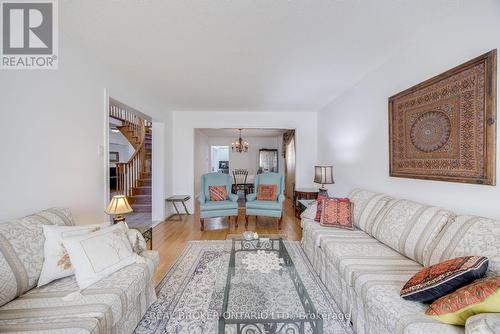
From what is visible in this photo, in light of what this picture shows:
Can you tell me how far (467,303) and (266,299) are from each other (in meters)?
1.17

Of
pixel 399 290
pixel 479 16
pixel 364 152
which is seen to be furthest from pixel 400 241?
pixel 479 16

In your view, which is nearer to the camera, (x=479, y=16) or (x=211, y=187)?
(x=479, y=16)

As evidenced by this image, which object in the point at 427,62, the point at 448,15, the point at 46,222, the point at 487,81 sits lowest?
the point at 46,222

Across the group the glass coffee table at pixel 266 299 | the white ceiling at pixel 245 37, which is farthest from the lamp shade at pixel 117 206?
the white ceiling at pixel 245 37

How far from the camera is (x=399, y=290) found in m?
1.32

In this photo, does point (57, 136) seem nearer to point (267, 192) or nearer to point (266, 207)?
point (266, 207)

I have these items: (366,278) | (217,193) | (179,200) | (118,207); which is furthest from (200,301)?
(179,200)

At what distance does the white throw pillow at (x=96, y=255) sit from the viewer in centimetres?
142

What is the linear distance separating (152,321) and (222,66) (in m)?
2.72

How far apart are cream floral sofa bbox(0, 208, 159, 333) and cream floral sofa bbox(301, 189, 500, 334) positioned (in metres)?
1.55

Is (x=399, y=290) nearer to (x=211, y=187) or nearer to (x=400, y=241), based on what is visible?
(x=400, y=241)

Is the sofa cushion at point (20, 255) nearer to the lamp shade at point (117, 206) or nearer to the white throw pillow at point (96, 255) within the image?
the white throw pillow at point (96, 255)

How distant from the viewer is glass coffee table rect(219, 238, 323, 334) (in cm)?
132

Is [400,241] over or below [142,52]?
below
